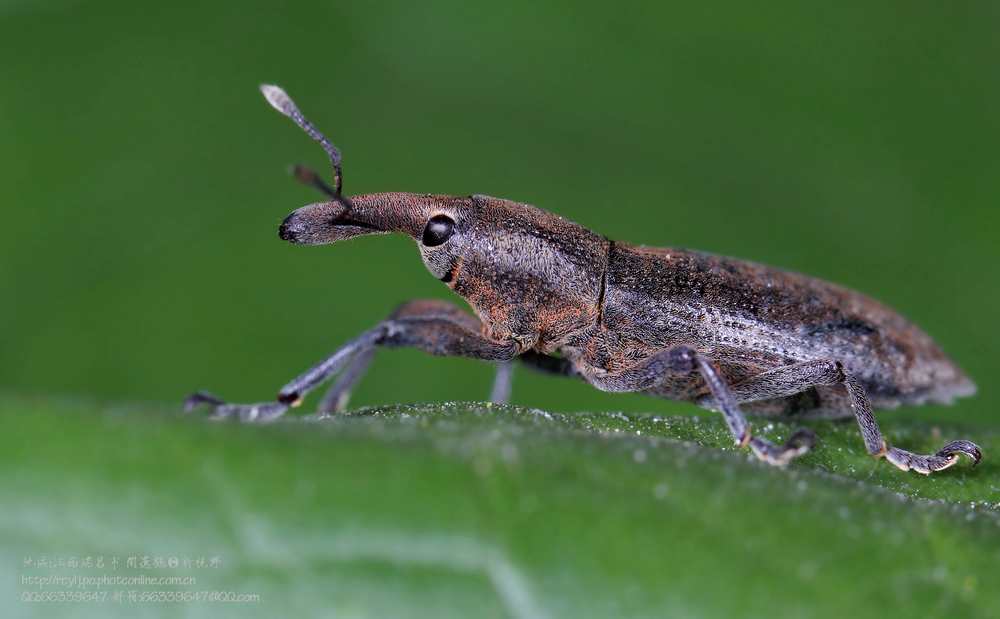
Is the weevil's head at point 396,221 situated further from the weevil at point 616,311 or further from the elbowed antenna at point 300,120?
the elbowed antenna at point 300,120

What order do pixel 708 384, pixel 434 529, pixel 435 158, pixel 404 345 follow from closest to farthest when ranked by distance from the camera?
pixel 434 529, pixel 708 384, pixel 404 345, pixel 435 158

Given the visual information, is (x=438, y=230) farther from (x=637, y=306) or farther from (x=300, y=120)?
(x=637, y=306)

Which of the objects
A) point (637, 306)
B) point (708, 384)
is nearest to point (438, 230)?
point (637, 306)

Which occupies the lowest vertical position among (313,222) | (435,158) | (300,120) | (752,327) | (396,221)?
(752,327)

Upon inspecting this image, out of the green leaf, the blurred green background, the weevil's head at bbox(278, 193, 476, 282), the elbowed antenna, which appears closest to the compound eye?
the weevil's head at bbox(278, 193, 476, 282)

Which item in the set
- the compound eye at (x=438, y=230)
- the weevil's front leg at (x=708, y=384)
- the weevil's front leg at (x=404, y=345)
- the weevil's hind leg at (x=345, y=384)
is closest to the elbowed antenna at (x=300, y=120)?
the compound eye at (x=438, y=230)

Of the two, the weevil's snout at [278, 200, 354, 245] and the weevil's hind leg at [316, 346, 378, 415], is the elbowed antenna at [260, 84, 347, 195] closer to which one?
the weevil's snout at [278, 200, 354, 245]

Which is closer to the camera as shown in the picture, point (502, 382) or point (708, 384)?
point (708, 384)
